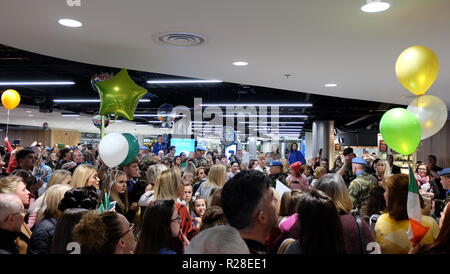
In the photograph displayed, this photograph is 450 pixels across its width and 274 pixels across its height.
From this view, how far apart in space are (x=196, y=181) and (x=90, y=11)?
353 cm

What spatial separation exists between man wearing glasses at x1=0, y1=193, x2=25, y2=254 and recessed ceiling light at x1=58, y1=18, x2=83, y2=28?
5.54 feet

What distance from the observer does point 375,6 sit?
2.59m

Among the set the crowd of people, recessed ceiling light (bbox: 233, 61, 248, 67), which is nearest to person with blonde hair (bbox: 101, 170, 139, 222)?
the crowd of people

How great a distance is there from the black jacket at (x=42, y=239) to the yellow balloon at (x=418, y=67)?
293 centimetres

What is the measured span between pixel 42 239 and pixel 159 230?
914mm

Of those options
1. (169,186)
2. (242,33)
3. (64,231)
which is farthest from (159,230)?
(242,33)

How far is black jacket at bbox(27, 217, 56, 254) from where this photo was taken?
2.38m

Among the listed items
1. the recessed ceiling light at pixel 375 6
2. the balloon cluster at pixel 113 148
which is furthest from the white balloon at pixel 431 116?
the balloon cluster at pixel 113 148

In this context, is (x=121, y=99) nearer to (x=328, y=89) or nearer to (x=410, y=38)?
(x=410, y=38)

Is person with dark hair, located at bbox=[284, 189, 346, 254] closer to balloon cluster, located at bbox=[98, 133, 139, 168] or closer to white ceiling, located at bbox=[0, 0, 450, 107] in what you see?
white ceiling, located at bbox=[0, 0, 450, 107]

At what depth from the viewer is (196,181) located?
584 cm

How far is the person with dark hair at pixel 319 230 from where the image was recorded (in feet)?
5.61

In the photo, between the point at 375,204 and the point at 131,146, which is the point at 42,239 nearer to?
the point at 131,146
